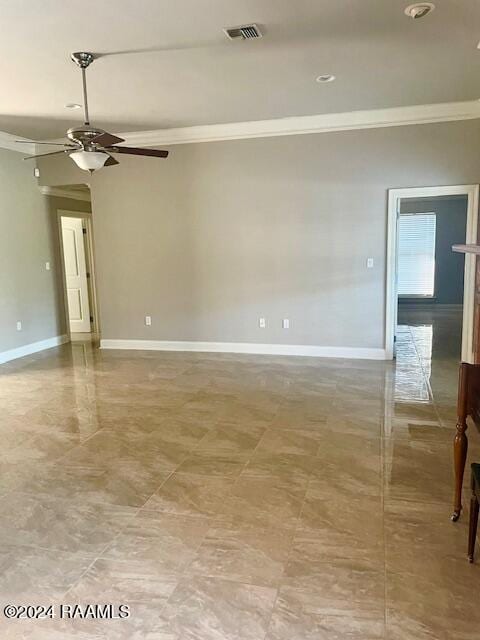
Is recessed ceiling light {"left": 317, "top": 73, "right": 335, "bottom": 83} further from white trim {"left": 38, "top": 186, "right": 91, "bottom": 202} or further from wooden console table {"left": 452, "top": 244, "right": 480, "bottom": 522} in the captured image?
white trim {"left": 38, "top": 186, "right": 91, "bottom": 202}

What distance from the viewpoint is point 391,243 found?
221 inches

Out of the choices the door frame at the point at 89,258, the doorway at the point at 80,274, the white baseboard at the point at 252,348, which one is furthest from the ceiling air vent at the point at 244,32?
the doorway at the point at 80,274

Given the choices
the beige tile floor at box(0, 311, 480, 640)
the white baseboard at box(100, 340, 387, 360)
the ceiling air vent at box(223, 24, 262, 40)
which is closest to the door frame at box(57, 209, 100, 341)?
the white baseboard at box(100, 340, 387, 360)

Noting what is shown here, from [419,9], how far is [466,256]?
10.1ft

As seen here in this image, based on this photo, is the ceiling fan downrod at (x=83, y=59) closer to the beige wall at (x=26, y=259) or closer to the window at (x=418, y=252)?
the beige wall at (x=26, y=259)

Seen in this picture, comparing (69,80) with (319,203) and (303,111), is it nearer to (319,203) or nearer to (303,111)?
(303,111)

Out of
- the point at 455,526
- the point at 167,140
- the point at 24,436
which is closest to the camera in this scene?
the point at 455,526

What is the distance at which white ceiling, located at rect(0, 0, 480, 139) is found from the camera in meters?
3.04

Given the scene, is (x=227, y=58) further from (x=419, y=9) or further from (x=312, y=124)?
(x=312, y=124)

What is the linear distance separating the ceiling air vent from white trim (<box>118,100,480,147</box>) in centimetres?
234

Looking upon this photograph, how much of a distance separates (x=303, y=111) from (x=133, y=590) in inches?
201

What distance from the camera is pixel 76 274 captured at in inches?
333

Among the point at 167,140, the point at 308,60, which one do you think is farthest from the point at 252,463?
the point at 167,140

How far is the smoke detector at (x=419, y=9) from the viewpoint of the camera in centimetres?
298
